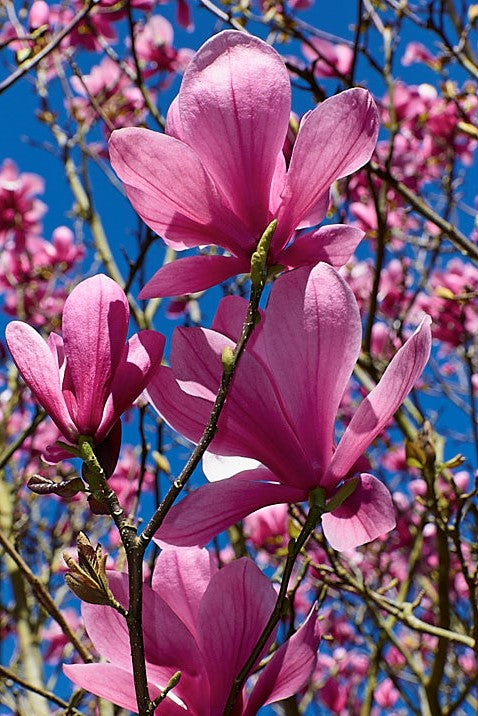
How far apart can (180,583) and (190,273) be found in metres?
0.33

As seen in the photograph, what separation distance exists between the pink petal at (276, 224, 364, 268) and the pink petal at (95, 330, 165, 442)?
0.53 ft

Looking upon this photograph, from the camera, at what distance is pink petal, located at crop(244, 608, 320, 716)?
79 cm

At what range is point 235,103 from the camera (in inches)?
31.1

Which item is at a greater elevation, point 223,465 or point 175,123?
point 175,123

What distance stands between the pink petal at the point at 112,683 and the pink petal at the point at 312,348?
25 cm

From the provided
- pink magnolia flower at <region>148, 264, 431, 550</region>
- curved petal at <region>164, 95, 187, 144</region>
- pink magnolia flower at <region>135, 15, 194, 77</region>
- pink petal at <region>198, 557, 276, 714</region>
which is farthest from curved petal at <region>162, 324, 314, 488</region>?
pink magnolia flower at <region>135, 15, 194, 77</region>

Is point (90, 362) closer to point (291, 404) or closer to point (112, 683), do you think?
point (291, 404)

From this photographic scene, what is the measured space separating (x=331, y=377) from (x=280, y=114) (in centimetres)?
27

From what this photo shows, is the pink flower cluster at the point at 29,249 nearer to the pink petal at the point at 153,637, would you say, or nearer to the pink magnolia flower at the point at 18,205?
the pink magnolia flower at the point at 18,205

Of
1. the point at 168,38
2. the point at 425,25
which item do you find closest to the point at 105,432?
the point at 425,25

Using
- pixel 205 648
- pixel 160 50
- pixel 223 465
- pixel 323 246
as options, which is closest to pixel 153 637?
pixel 205 648

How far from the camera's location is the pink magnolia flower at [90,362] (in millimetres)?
780

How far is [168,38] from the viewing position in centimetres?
362

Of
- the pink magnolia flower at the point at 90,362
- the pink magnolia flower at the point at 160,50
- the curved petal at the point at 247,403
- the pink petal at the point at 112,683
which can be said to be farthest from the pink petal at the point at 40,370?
the pink magnolia flower at the point at 160,50
